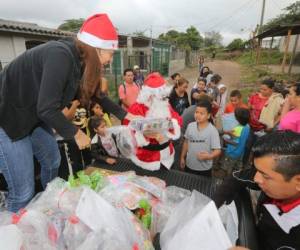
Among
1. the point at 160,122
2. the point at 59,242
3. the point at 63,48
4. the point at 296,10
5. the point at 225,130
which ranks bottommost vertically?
the point at 225,130

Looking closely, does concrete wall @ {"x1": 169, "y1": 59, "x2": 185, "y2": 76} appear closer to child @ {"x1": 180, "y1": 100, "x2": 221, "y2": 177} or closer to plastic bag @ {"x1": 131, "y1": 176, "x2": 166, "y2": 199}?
child @ {"x1": 180, "y1": 100, "x2": 221, "y2": 177}

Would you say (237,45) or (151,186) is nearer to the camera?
(151,186)

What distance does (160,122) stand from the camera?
1.75 meters

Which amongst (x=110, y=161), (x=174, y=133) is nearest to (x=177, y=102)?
(x=174, y=133)

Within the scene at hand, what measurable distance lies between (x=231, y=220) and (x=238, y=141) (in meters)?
1.68

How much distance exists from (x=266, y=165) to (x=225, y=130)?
6.54 feet

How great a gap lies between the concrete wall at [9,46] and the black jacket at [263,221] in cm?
660

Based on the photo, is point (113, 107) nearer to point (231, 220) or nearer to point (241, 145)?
point (231, 220)

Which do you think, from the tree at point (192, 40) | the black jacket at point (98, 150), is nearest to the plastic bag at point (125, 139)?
the black jacket at point (98, 150)

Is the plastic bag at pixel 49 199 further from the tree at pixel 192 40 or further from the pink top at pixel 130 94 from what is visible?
the tree at pixel 192 40

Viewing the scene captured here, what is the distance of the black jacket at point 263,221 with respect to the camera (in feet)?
2.74

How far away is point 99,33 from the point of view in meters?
1.30

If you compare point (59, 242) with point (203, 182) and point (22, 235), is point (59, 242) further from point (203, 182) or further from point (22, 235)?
point (203, 182)

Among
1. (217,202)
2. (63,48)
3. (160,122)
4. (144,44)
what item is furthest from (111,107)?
(144,44)
